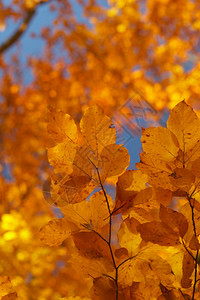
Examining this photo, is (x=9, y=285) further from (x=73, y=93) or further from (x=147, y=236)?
(x=73, y=93)

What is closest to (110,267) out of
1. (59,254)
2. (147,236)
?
(147,236)

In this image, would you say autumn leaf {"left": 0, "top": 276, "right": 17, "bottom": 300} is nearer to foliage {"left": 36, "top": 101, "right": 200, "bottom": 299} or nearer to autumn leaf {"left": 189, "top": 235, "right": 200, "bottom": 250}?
foliage {"left": 36, "top": 101, "right": 200, "bottom": 299}

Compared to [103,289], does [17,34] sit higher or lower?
higher

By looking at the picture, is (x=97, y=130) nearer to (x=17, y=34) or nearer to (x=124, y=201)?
(x=124, y=201)

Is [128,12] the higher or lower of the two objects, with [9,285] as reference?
higher

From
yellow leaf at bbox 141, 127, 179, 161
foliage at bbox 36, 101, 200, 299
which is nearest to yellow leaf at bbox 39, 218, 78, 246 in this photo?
foliage at bbox 36, 101, 200, 299

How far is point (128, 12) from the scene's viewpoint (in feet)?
24.4

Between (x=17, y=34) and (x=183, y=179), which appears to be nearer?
(x=183, y=179)

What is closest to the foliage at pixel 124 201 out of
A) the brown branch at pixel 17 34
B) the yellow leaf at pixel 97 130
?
the yellow leaf at pixel 97 130

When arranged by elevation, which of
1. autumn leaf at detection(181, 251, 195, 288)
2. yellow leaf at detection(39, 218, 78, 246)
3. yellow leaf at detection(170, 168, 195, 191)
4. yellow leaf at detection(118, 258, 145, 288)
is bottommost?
autumn leaf at detection(181, 251, 195, 288)

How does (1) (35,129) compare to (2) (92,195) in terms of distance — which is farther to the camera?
(1) (35,129)

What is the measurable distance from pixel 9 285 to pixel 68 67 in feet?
27.5

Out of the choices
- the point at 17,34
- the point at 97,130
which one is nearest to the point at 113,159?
the point at 97,130

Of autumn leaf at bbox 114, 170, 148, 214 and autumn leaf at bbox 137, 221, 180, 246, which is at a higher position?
autumn leaf at bbox 114, 170, 148, 214
